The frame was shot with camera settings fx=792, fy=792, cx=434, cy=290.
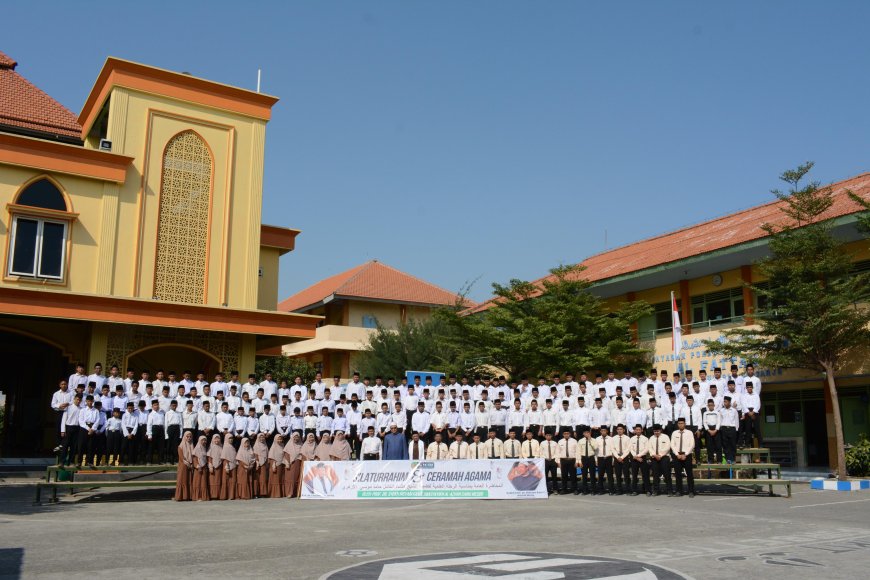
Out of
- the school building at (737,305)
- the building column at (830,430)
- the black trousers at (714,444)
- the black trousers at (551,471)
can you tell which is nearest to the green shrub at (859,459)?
the building column at (830,430)

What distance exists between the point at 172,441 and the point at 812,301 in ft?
51.7

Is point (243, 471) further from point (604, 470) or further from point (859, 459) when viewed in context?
point (859, 459)

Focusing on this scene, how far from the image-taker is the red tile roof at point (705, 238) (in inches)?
A: 906

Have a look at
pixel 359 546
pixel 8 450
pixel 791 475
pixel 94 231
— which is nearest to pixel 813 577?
pixel 359 546

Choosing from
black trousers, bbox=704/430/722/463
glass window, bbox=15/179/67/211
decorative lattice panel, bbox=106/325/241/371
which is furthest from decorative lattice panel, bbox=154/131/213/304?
black trousers, bbox=704/430/722/463

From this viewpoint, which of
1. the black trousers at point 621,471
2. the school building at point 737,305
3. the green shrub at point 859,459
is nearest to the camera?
the black trousers at point 621,471

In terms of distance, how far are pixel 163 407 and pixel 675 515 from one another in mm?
11602

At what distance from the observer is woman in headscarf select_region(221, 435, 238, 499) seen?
649 inches

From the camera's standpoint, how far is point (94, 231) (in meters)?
21.7

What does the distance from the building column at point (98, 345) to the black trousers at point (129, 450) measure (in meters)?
3.78

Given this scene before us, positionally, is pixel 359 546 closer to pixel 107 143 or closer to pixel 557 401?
pixel 557 401

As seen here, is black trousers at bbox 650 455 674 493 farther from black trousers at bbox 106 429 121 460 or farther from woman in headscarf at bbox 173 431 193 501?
black trousers at bbox 106 429 121 460

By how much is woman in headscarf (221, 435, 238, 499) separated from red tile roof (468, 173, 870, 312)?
15102mm

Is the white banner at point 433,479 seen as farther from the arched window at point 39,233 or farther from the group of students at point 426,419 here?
the arched window at point 39,233
